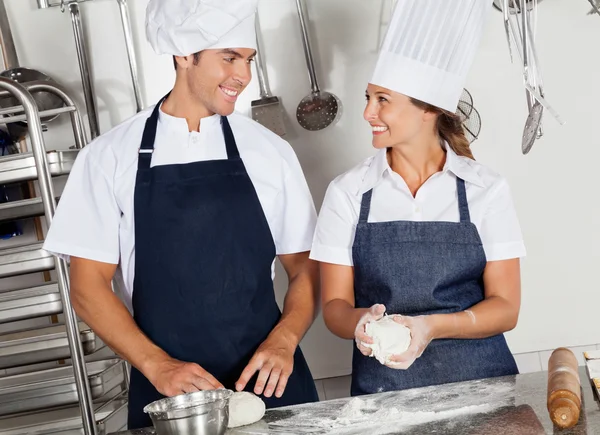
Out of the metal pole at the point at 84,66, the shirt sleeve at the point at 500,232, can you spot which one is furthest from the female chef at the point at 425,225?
the metal pole at the point at 84,66

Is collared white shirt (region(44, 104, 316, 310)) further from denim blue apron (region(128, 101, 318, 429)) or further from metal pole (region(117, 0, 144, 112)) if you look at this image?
metal pole (region(117, 0, 144, 112))

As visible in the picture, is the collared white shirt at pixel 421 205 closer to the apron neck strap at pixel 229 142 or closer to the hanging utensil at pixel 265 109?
the apron neck strap at pixel 229 142

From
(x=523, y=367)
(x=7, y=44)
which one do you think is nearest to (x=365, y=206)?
(x=523, y=367)

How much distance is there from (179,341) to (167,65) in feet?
4.38

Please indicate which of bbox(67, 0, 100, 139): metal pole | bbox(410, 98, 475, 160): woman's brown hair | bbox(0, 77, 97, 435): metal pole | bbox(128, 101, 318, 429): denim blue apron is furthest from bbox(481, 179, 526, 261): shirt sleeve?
bbox(67, 0, 100, 139): metal pole

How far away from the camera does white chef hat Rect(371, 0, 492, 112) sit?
1.82m

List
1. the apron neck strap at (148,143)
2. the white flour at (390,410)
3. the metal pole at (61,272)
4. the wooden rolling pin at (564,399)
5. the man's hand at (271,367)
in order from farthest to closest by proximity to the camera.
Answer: the metal pole at (61,272)
the apron neck strap at (148,143)
the man's hand at (271,367)
the white flour at (390,410)
the wooden rolling pin at (564,399)

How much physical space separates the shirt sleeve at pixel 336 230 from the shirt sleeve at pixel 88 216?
482mm

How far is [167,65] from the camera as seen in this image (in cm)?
279

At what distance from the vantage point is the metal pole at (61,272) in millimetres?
2297

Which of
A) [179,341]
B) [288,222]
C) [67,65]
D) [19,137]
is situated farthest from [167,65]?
[179,341]

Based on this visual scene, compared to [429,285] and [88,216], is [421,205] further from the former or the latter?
[88,216]

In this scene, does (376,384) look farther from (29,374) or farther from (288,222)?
(29,374)

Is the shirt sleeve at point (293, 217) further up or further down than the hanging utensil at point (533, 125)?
further down
